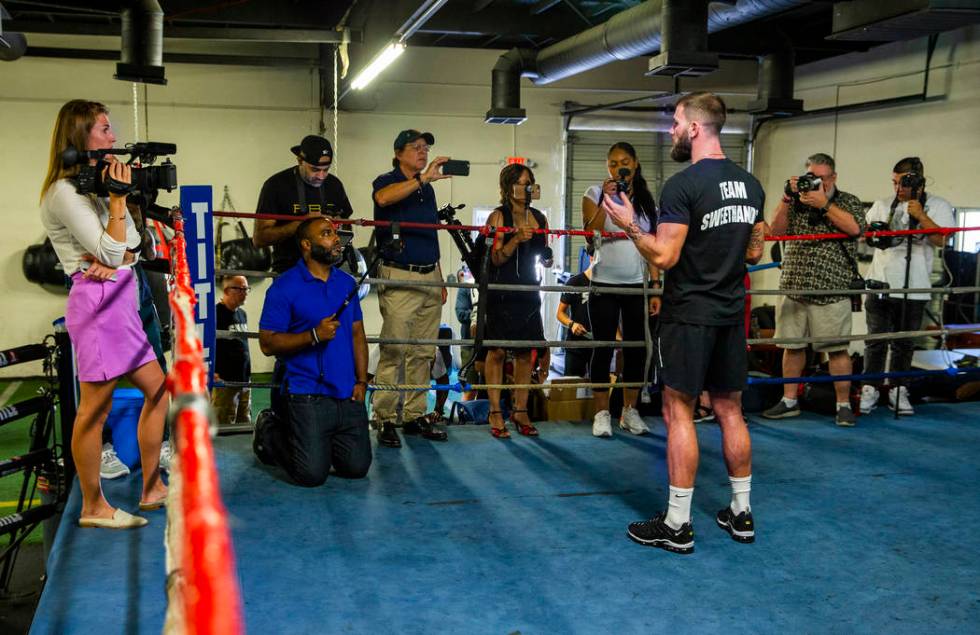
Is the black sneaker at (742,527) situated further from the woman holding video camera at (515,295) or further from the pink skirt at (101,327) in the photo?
the pink skirt at (101,327)

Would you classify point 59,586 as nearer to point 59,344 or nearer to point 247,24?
point 59,344

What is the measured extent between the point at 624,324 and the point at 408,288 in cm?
122

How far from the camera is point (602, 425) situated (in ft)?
15.1

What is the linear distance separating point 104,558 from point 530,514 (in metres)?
1.55

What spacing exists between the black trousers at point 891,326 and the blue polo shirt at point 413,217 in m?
3.12

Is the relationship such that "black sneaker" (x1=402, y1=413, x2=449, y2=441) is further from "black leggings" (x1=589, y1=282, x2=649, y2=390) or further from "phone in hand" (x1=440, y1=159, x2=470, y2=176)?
"phone in hand" (x1=440, y1=159, x2=470, y2=176)

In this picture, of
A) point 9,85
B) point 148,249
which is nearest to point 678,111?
point 148,249

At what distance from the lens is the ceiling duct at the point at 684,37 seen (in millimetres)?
6305

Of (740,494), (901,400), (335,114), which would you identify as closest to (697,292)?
(740,494)

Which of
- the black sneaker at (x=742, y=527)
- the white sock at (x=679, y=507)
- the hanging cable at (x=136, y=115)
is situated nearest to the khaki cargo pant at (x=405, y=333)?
the white sock at (x=679, y=507)

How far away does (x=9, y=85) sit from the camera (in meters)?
9.80

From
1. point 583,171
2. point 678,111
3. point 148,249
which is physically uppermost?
point 583,171

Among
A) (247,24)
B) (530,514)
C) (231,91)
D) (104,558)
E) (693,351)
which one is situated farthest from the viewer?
(231,91)

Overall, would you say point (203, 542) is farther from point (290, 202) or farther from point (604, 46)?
point (604, 46)
